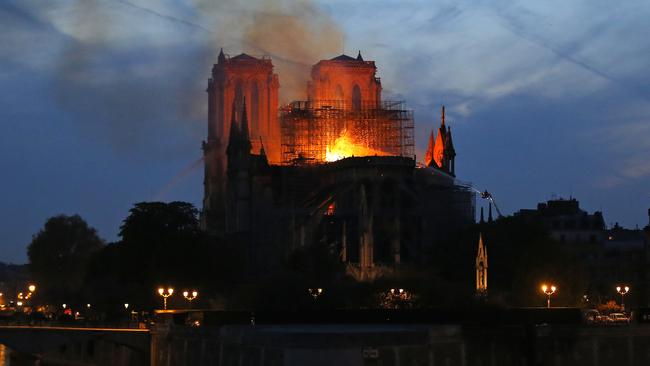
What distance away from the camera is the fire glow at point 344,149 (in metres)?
144

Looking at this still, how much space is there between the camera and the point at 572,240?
139875mm

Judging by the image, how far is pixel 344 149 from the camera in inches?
5684

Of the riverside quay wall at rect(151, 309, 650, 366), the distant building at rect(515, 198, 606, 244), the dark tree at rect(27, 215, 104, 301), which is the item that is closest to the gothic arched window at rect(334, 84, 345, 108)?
the distant building at rect(515, 198, 606, 244)

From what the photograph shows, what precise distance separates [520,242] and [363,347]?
6446cm

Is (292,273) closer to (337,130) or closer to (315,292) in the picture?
(315,292)

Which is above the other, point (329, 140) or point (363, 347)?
point (329, 140)

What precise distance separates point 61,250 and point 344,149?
41.0m

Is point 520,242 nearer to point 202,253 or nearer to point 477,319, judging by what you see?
point 202,253

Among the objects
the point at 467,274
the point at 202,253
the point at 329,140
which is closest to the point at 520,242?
the point at 467,274

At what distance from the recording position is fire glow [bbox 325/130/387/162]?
14362cm

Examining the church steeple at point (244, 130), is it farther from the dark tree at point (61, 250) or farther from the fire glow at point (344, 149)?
the dark tree at point (61, 250)

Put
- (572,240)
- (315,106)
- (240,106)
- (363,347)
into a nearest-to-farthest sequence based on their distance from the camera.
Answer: (363,347)
(572,240)
(315,106)
(240,106)

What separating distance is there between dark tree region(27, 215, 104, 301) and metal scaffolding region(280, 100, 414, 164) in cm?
3187

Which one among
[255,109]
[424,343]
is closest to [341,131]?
[255,109]
